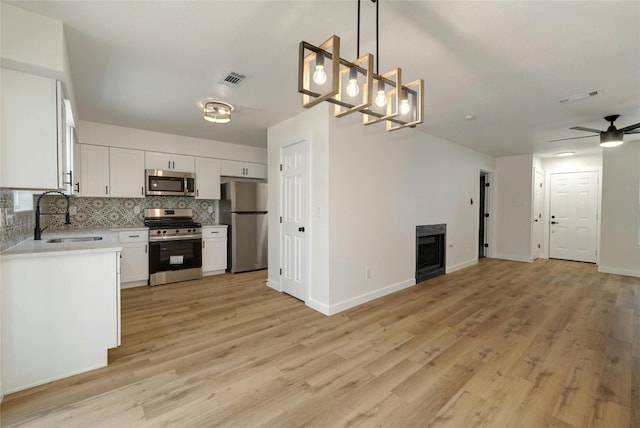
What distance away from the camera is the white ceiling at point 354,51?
1.72 metres

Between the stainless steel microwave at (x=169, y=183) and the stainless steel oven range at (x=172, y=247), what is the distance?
411 mm

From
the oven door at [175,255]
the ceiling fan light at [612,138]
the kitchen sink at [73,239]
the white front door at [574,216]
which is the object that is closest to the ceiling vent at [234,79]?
the kitchen sink at [73,239]

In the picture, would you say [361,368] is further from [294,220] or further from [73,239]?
[73,239]

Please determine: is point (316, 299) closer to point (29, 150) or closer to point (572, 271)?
point (29, 150)

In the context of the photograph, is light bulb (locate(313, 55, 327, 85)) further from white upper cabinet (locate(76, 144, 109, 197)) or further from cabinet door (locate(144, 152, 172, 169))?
white upper cabinet (locate(76, 144, 109, 197))

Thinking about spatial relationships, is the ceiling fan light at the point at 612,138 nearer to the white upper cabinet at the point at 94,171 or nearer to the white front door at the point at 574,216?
the white front door at the point at 574,216

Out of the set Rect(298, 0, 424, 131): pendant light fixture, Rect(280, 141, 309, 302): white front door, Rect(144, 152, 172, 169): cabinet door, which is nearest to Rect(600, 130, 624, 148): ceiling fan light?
Rect(298, 0, 424, 131): pendant light fixture

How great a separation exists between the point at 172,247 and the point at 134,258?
1.74 feet

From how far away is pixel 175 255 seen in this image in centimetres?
446

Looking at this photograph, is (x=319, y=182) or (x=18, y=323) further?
(x=319, y=182)

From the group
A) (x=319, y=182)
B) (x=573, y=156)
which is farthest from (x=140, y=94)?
(x=573, y=156)

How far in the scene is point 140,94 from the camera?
298 centimetres

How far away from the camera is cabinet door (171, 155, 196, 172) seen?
15.4ft

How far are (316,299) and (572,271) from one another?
542 cm
